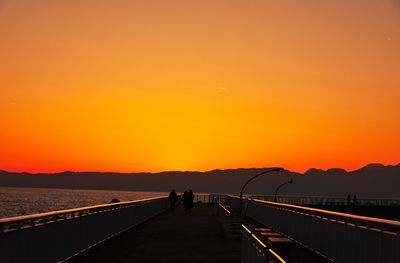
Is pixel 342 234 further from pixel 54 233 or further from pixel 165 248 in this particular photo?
pixel 54 233

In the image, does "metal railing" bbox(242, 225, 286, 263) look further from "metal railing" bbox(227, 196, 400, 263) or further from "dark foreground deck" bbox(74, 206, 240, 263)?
"dark foreground deck" bbox(74, 206, 240, 263)

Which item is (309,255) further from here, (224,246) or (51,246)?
(51,246)

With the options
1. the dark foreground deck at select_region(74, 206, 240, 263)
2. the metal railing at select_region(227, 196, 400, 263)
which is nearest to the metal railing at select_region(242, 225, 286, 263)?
the metal railing at select_region(227, 196, 400, 263)

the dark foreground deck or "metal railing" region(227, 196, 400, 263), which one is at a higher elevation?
"metal railing" region(227, 196, 400, 263)

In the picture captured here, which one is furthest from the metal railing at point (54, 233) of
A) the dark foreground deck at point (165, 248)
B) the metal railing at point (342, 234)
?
the metal railing at point (342, 234)

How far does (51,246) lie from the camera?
12.2 meters

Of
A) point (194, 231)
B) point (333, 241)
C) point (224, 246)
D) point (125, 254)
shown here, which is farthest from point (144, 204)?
point (333, 241)

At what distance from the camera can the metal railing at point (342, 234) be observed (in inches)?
430

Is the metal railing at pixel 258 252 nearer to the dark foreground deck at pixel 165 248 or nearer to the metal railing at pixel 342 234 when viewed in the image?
the metal railing at pixel 342 234

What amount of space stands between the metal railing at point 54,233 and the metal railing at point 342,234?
679 centimetres

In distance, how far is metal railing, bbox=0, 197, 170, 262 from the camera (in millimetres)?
9824

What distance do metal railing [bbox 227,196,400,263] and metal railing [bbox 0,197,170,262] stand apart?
6.79m

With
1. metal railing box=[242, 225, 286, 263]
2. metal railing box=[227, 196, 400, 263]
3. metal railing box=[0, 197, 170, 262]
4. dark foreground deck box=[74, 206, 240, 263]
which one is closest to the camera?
metal railing box=[242, 225, 286, 263]

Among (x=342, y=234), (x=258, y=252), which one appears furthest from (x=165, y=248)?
(x=258, y=252)
